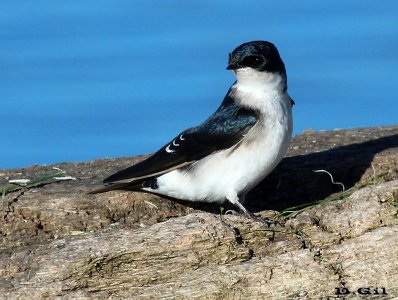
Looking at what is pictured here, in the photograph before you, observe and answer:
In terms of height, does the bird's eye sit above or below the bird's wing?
above

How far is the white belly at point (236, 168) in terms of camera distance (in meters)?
7.77

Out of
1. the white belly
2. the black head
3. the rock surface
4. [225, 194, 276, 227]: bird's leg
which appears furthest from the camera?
the black head

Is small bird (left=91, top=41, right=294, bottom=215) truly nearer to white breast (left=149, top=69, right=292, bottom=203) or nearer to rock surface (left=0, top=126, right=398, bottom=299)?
white breast (left=149, top=69, right=292, bottom=203)

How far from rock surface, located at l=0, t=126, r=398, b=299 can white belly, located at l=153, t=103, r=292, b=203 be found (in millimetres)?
296

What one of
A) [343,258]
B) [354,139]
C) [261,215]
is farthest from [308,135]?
[343,258]

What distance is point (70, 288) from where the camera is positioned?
6.33m

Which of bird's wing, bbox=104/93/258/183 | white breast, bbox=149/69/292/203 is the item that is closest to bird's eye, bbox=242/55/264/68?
white breast, bbox=149/69/292/203

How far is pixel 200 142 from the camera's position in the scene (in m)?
7.98

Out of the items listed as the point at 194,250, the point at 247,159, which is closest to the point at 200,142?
the point at 247,159

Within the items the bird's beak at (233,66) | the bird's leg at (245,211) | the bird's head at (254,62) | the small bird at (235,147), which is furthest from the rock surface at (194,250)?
the bird's beak at (233,66)

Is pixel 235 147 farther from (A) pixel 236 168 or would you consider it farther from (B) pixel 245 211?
(B) pixel 245 211

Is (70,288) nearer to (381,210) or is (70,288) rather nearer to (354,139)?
(381,210)

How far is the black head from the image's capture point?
7.96m

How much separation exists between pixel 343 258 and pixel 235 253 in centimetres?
63
